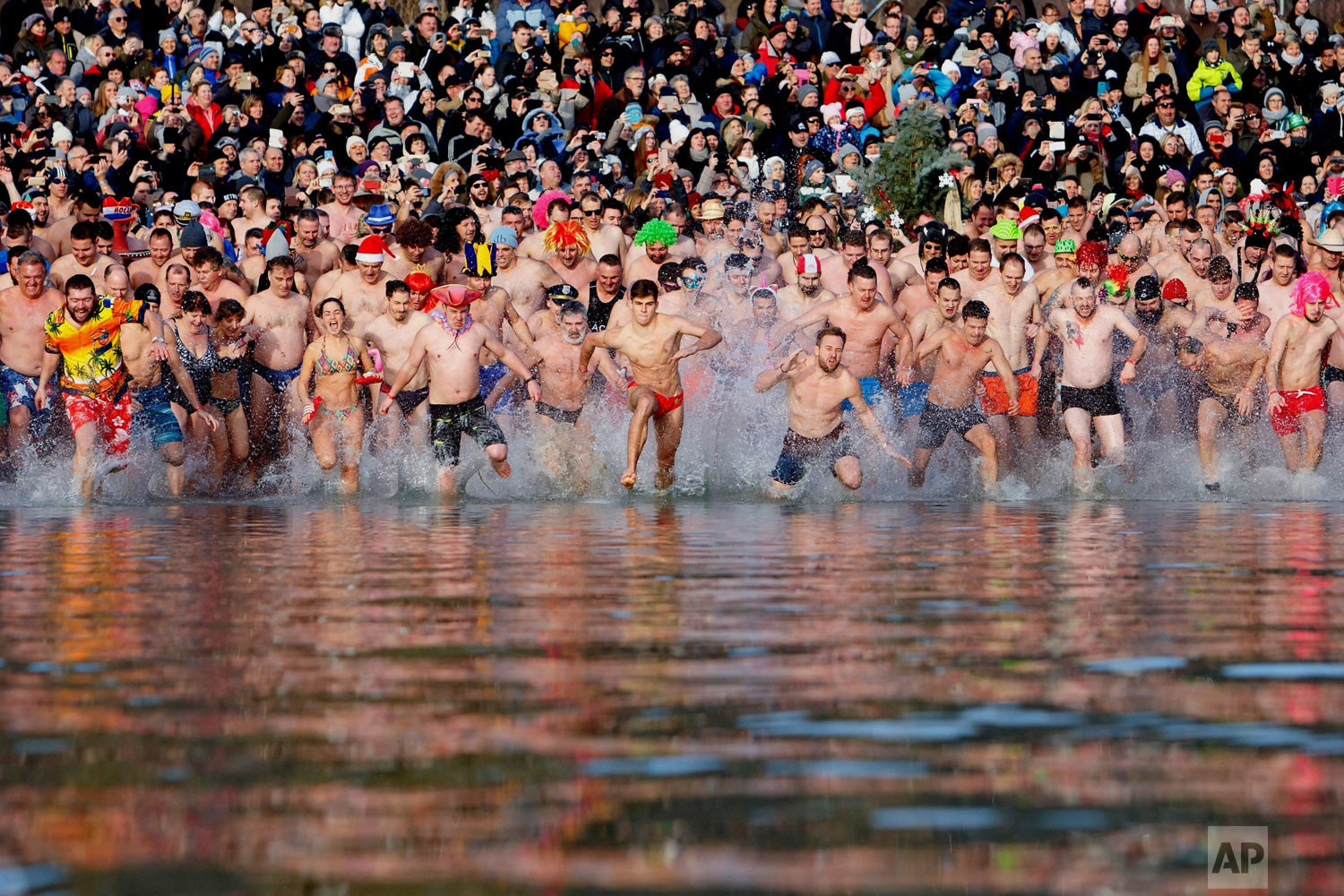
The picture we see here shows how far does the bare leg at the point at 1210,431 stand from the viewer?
13211 mm

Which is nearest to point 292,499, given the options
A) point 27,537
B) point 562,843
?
point 27,537

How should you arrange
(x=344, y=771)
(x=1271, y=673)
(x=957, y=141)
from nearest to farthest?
(x=344, y=771) < (x=1271, y=673) < (x=957, y=141)

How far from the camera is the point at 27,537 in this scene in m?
9.67

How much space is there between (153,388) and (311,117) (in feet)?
17.2

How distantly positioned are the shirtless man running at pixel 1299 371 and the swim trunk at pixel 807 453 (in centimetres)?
280

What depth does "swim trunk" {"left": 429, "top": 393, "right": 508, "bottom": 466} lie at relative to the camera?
13.1m

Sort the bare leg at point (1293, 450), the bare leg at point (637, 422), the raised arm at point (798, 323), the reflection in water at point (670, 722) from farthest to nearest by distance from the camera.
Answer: the raised arm at point (798, 323), the bare leg at point (1293, 450), the bare leg at point (637, 422), the reflection in water at point (670, 722)

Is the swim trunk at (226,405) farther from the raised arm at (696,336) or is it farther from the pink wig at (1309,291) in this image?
the pink wig at (1309,291)

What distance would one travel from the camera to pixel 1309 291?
1320 cm

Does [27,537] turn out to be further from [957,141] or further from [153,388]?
[957,141]

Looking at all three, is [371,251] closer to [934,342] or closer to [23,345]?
[23,345]

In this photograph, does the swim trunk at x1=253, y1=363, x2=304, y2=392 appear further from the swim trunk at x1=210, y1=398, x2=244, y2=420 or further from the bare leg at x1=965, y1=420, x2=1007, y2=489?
the bare leg at x1=965, y1=420, x2=1007, y2=489

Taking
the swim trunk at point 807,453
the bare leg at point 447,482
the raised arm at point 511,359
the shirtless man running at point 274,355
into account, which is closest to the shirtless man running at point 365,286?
the shirtless man running at point 274,355

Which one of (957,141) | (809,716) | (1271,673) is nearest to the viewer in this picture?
(809,716)
